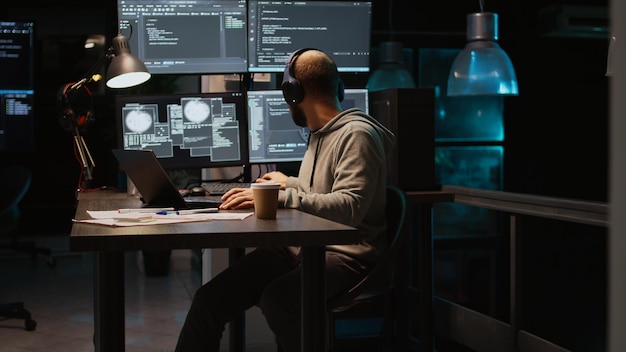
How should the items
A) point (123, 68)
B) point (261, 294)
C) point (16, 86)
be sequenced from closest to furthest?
point (261, 294), point (123, 68), point (16, 86)

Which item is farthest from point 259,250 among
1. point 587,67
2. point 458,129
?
point 587,67

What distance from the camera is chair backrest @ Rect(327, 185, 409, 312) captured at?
8.45 ft

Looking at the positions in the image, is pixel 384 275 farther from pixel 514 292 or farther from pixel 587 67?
pixel 587 67

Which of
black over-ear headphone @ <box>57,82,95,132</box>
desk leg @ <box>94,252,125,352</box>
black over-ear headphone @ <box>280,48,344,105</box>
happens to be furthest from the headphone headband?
black over-ear headphone @ <box>57,82,95,132</box>

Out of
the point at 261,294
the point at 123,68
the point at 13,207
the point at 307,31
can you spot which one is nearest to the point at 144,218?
the point at 261,294

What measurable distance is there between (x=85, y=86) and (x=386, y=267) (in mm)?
1563

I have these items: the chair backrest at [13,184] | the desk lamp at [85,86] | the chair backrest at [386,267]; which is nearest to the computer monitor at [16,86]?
the chair backrest at [13,184]

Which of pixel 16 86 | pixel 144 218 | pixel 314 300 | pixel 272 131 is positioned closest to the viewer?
pixel 314 300

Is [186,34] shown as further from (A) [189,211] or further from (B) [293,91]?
(A) [189,211]

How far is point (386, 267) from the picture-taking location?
267 centimetres

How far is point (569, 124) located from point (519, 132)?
0.45m

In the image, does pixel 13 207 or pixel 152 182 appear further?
pixel 13 207

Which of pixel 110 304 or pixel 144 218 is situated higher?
pixel 144 218

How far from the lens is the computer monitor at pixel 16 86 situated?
16.8 feet
